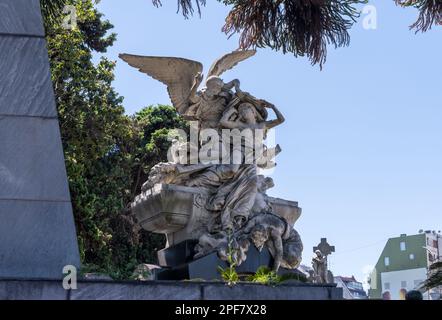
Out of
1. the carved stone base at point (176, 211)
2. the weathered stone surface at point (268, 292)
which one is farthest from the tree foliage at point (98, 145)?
the weathered stone surface at point (268, 292)

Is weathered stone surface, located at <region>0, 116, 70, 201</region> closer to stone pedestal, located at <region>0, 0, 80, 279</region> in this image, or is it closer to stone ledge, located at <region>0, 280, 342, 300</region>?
stone pedestal, located at <region>0, 0, 80, 279</region>

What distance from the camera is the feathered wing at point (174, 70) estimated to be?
1092cm

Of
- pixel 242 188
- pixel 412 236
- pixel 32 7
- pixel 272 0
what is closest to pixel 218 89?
pixel 242 188

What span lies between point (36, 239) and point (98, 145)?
14.7 meters

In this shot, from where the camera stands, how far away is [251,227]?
955 cm

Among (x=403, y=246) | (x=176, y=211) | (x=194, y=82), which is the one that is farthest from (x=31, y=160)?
(x=403, y=246)

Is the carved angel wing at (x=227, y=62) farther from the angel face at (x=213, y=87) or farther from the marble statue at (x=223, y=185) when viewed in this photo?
the angel face at (x=213, y=87)

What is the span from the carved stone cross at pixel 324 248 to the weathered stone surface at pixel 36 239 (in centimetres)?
460

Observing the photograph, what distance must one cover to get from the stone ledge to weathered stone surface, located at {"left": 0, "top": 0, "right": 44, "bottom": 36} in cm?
228

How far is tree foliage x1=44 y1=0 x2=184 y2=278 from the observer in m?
20.6

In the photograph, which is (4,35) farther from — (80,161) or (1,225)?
(80,161)

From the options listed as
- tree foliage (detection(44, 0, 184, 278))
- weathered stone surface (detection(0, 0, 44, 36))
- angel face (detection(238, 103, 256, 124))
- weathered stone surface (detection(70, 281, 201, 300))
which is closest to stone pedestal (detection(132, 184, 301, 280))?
angel face (detection(238, 103, 256, 124))

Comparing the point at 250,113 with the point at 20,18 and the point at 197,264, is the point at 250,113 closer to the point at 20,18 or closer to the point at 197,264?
the point at 197,264

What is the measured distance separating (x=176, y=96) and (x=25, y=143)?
4.36 metres
